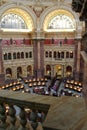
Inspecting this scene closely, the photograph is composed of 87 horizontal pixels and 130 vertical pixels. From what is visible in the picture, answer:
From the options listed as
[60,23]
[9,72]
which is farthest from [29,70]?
[60,23]

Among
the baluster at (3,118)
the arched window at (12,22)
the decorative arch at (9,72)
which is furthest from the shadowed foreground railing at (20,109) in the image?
the arched window at (12,22)

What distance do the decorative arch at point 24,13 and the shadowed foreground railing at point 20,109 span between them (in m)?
20.9

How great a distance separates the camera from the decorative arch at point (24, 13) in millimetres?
22877

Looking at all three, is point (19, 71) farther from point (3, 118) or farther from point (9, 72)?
point (3, 118)

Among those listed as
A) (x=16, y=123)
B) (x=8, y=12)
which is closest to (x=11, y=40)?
(x=8, y=12)

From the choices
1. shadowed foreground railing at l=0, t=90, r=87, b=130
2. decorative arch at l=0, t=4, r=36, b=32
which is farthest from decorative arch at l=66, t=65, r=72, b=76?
shadowed foreground railing at l=0, t=90, r=87, b=130

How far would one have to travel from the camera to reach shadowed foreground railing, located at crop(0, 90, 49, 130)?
229cm

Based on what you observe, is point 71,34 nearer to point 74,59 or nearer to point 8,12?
point 74,59

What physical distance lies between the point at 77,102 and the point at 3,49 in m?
21.7

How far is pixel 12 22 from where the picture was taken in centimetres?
2484

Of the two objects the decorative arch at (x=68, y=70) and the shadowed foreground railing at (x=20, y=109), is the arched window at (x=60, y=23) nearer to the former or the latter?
the decorative arch at (x=68, y=70)

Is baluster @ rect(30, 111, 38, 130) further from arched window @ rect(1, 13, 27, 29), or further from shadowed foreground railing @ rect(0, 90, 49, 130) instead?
arched window @ rect(1, 13, 27, 29)

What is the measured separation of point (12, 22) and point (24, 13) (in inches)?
67.5

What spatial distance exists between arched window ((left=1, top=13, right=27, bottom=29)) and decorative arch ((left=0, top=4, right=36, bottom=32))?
15.2 inches
